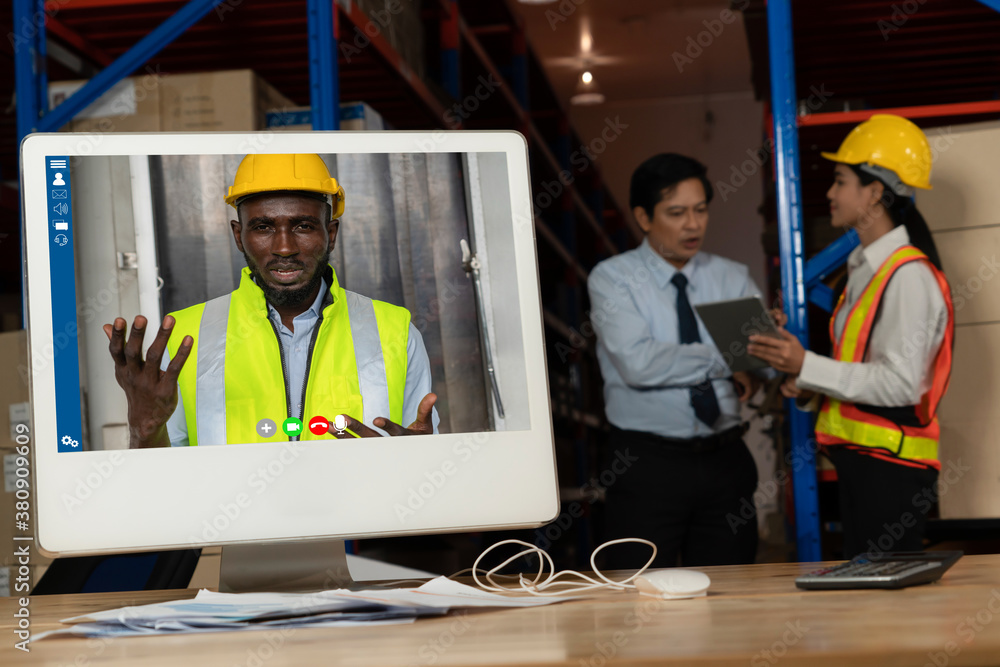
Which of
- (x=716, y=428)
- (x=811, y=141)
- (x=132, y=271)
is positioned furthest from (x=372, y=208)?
(x=811, y=141)

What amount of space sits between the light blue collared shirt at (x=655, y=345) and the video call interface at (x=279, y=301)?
1556 mm

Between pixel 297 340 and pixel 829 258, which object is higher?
pixel 829 258

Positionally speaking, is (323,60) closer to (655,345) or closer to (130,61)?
(130,61)

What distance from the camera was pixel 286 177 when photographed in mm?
1159

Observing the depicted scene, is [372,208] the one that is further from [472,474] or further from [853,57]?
[853,57]

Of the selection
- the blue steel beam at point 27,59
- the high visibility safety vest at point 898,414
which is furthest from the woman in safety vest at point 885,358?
the blue steel beam at point 27,59

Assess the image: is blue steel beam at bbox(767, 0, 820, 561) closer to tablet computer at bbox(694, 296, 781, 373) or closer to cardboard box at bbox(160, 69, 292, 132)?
tablet computer at bbox(694, 296, 781, 373)

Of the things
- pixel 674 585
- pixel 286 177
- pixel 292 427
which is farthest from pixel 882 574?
pixel 286 177

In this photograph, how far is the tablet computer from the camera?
2.36m

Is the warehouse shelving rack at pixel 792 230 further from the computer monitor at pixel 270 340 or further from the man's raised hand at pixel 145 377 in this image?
the man's raised hand at pixel 145 377

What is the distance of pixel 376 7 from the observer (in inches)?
126

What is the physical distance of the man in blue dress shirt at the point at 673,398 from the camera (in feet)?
8.65

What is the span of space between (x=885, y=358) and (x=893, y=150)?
64cm

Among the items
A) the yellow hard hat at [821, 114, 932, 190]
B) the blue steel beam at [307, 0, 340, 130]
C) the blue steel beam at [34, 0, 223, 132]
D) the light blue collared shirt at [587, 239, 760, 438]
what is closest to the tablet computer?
the light blue collared shirt at [587, 239, 760, 438]
